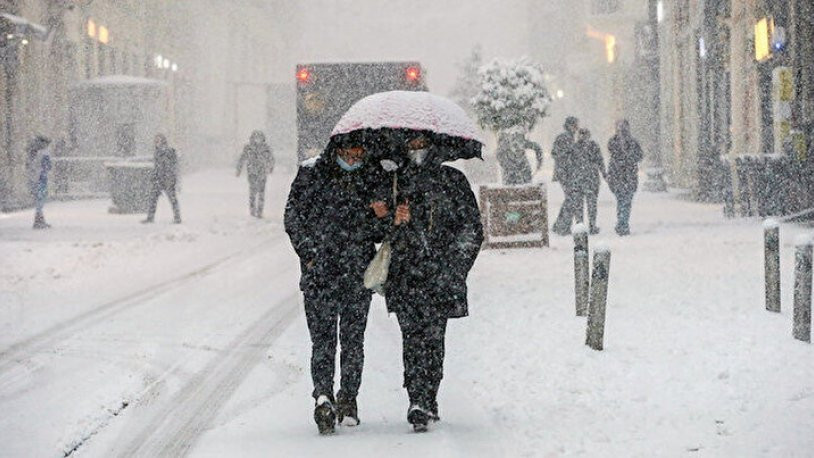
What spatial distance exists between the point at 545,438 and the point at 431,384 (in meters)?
0.66

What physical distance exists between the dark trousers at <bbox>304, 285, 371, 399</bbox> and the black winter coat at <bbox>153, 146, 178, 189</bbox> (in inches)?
661

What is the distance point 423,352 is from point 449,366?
6.95ft

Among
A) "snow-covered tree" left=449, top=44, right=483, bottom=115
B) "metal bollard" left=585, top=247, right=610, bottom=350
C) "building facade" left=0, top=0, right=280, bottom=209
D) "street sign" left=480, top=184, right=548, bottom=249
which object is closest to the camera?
"metal bollard" left=585, top=247, right=610, bottom=350

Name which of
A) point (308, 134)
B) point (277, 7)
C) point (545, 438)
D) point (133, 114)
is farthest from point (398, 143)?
point (277, 7)

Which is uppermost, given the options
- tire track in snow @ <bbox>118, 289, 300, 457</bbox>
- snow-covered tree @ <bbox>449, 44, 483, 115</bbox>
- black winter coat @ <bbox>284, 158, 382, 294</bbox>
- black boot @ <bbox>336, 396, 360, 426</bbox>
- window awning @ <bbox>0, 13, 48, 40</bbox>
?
snow-covered tree @ <bbox>449, 44, 483, 115</bbox>

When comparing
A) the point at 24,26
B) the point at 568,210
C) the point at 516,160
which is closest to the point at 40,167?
the point at 24,26

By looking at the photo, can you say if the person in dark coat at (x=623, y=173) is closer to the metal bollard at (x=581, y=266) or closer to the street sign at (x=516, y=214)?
the street sign at (x=516, y=214)

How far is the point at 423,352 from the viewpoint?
22.1 ft

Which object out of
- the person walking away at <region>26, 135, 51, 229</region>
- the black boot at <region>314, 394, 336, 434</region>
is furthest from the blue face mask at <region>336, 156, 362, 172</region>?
the person walking away at <region>26, 135, 51, 229</region>

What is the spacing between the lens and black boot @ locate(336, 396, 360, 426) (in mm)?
6832

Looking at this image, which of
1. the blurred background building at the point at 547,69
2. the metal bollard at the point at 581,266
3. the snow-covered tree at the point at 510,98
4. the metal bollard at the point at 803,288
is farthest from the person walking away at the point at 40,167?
the metal bollard at the point at 803,288

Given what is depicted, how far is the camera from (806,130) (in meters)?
20.0

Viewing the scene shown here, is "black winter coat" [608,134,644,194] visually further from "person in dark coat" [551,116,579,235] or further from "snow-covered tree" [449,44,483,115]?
"snow-covered tree" [449,44,483,115]

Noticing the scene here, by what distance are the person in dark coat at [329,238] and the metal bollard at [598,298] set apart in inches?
101
